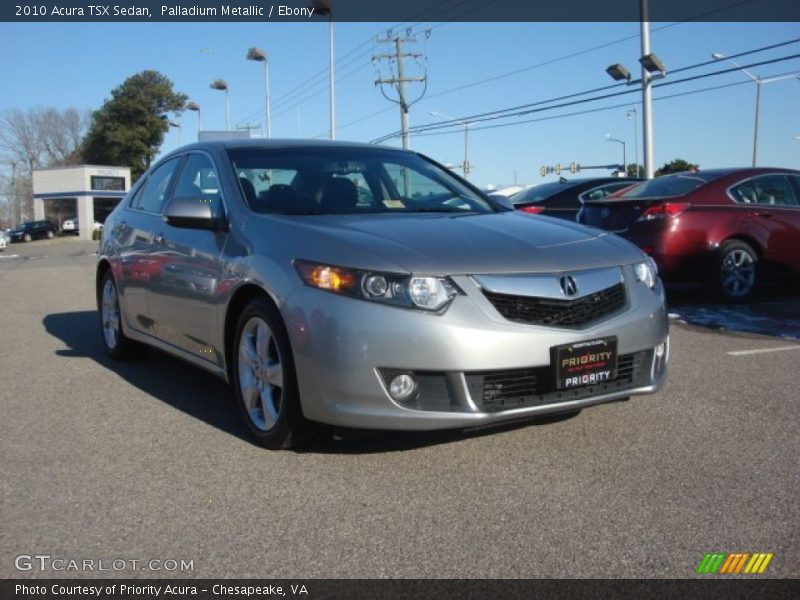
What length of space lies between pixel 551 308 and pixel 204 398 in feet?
8.06

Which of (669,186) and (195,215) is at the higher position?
(669,186)

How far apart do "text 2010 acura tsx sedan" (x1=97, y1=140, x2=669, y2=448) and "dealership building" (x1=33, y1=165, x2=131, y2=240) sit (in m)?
68.3

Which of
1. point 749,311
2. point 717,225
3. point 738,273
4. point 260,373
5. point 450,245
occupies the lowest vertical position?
point 749,311

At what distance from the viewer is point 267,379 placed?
3.91m

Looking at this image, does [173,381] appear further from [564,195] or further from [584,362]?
[564,195]

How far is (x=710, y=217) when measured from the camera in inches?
337

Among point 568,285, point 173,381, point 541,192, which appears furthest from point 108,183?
point 568,285

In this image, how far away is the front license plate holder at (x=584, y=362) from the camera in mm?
3512

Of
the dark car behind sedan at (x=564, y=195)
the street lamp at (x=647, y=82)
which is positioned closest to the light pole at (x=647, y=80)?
the street lamp at (x=647, y=82)
